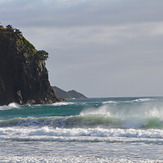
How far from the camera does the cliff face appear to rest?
345 ft

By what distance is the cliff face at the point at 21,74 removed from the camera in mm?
105188

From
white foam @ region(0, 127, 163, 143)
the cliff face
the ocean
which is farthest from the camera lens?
the cliff face

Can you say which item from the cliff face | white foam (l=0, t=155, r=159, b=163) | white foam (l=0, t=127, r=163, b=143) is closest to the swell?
white foam (l=0, t=127, r=163, b=143)

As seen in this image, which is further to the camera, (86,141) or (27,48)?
(27,48)

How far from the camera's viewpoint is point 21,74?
106 metres

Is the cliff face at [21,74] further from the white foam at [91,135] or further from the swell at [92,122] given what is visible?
the white foam at [91,135]

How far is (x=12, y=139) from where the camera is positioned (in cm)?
2555

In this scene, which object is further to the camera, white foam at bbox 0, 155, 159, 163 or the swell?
the swell

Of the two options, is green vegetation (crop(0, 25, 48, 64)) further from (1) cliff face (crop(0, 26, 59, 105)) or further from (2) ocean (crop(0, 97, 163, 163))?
(2) ocean (crop(0, 97, 163, 163))

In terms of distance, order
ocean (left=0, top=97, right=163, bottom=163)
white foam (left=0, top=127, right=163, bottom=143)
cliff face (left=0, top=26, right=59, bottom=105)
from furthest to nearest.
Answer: cliff face (left=0, top=26, right=59, bottom=105), white foam (left=0, top=127, right=163, bottom=143), ocean (left=0, top=97, right=163, bottom=163)

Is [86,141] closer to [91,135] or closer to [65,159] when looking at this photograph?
[91,135]

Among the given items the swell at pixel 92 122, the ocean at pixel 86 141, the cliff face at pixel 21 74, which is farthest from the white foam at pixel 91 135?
the cliff face at pixel 21 74

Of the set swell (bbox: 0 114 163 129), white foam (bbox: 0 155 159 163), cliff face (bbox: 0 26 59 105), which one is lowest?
white foam (bbox: 0 155 159 163)

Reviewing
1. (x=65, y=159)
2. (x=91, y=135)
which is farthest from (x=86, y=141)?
(x=65, y=159)
